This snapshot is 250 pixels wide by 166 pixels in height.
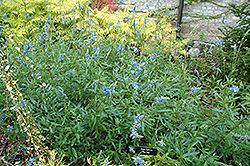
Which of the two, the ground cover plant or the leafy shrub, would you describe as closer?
the ground cover plant

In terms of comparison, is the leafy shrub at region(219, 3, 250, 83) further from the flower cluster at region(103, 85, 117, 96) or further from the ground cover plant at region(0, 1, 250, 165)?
the flower cluster at region(103, 85, 117, 96)

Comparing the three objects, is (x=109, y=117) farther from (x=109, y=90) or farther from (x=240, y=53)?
(x=240, y=53)

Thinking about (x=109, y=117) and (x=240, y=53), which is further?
(x=240, y=53)

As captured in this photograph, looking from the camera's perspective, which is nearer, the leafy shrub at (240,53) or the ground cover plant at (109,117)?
the ground cover plant at (109,117)

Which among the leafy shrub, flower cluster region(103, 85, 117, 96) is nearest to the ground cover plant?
flower cluster region(103, 85, 117, 96)

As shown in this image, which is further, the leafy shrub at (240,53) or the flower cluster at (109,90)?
the leafy shrub at (240,53)

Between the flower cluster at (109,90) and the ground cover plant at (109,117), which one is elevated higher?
the flower cluster at (109,90)

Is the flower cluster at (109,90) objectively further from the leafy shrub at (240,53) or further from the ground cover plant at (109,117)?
the leafy shrub at (240,53)

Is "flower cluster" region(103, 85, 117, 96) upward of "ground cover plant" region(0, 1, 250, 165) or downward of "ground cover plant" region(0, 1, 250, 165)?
upward

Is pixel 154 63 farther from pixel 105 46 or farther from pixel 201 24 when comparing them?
pixel 201 24

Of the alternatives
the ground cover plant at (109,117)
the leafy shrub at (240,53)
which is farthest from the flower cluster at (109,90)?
the leafy shrub at (240,53)

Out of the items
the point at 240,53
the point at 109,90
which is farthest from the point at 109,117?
the point at 240,53

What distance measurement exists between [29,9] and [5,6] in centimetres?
57

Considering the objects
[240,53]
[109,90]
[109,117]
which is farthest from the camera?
[240,53]
